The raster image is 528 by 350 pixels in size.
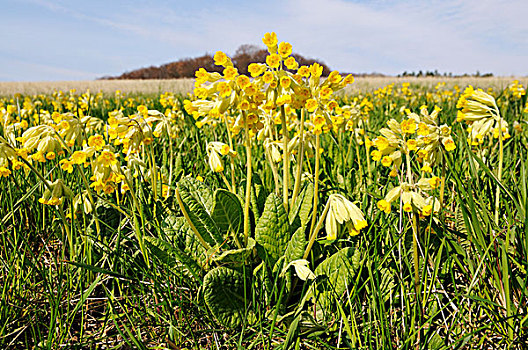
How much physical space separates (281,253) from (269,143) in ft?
1.81

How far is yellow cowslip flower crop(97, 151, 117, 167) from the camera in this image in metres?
1.67

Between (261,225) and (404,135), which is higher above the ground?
(404,135)

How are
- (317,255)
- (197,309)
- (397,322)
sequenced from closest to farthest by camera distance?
1. (397,322)
2. (197,309)
3. (317,255)

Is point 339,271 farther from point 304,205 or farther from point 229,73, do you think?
point 229,73

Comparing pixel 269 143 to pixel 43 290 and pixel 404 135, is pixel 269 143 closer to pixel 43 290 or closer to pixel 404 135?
pixel 404 135

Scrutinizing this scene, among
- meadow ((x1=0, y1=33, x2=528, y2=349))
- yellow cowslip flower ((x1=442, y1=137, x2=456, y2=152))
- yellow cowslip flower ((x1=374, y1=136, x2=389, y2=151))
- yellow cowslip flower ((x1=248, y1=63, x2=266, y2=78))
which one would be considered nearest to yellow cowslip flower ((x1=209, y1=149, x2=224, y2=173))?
meadow ((x1=0, y1=33, x2=528, y2=349))

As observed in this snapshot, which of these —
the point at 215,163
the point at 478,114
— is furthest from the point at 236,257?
the point at 478,114

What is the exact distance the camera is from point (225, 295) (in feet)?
4.98

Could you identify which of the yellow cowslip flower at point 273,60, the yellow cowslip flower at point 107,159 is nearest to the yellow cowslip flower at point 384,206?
the yellow cowslip flower at point 273,60

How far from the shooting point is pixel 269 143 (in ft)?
6.40

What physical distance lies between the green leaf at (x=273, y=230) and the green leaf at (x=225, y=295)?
18cm

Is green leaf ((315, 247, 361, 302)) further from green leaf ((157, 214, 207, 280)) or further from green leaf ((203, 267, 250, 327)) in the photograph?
green leaf ((157, 214, 207, 280))

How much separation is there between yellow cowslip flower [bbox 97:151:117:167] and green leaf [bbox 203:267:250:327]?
2.14 feet

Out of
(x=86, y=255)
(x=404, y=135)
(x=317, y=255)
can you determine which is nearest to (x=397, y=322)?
(x=317, y=255)
